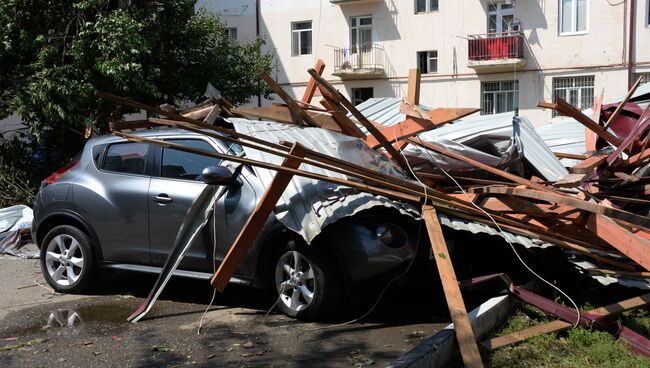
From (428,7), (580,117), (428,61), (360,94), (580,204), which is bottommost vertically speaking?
(580,204)

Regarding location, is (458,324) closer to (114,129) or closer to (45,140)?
(114,129)

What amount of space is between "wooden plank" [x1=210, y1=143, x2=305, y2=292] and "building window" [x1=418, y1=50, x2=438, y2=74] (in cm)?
2313

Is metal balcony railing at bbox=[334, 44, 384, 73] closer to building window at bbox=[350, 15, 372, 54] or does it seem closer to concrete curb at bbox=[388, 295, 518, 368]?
building window at bbox=[350, 15, 372, 54]

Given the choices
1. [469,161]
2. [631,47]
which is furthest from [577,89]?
[469,161]

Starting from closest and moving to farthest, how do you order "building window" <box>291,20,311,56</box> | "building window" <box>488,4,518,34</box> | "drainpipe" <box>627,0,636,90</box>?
"drainpipe" <box>627,0,636,90</box> < "building window" <box>488,4,518,34</box> < "building window" <box>291,20,311,56</box>

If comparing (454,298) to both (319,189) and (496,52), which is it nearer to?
(319,189)

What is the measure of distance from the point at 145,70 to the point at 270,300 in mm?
7636

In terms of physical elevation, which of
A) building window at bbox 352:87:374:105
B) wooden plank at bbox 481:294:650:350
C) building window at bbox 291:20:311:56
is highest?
building window at bbox 291:20:311:56

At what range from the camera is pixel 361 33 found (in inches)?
1136

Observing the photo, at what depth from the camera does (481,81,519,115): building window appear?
26297 mm

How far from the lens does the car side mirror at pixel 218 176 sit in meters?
5.71

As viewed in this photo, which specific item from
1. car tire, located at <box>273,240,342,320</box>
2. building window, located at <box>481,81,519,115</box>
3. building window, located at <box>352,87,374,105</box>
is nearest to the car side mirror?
car tire, located at <box>273,240,342,320</box>

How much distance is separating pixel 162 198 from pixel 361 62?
23.1 metres

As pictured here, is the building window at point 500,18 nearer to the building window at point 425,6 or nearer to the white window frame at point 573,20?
the white window frame at point 573,20
